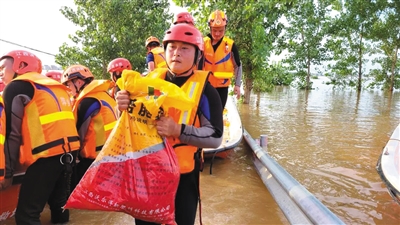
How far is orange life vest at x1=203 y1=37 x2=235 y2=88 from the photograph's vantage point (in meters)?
5.22

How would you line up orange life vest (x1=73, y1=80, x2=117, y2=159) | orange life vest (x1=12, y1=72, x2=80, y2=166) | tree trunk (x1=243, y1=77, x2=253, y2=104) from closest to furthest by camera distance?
orange life vest (x1=12, y1=72, x2=80, y2=166), orange life vest (x1=73, y1=80, x2=117, y2=159), tree trunk (x1=243, y1=77, x2=253, y2=104)

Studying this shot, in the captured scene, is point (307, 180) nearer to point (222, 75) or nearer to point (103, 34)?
point (222, 75)

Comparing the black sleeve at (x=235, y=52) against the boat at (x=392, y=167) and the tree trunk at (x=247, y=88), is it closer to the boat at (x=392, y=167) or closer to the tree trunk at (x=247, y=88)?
the boat at (x=392, y=167)

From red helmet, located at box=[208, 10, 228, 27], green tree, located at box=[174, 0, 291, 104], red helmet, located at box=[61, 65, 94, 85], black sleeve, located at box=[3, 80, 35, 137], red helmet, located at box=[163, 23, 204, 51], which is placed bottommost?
black sleeve, located at box=[3, 80, 35, 137]

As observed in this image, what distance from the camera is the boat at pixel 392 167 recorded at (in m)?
3.70

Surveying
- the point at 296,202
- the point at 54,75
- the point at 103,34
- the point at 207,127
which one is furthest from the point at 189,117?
the point at 103,34

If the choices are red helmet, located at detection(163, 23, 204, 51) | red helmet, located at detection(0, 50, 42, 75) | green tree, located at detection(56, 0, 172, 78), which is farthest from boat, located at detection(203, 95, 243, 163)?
green tree, located at detection(56, 0, 172, 78)

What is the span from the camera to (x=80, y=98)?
379 cm

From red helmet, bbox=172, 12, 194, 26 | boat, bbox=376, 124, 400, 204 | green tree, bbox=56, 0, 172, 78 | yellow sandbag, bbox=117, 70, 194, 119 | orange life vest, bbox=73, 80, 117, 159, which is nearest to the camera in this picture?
yellow sandbag, bbox=117, 70, 194, 119

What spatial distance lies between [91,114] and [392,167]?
11.8 ft

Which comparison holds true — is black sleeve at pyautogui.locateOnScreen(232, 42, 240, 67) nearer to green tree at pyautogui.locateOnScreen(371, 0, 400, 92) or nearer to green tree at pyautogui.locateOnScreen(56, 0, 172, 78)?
green tree at pyautogui.locateOnScreen(56, 0, 172, 78)

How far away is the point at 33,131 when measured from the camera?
301 cm

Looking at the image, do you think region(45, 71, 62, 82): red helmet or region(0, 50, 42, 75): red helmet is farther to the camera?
region(45, 71, 62, 82): red helmet

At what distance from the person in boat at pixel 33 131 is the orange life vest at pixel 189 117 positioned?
4.87 ft
